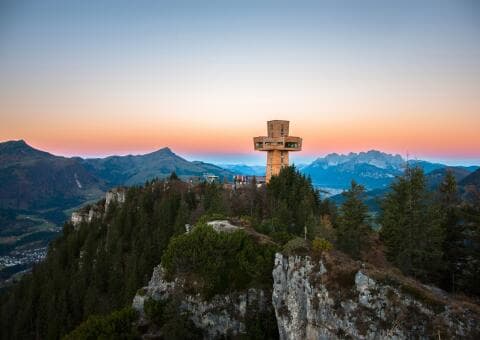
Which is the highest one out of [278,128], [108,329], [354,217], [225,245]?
[278,128]

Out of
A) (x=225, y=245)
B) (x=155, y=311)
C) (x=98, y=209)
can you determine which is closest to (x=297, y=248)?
(x=225, y=245)

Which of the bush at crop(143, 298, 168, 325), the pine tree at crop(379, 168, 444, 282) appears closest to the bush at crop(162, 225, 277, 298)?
the bush at crop(143, 298, 168, 325)

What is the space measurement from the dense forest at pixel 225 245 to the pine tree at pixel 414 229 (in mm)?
137

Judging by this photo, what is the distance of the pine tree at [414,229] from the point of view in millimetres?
36156

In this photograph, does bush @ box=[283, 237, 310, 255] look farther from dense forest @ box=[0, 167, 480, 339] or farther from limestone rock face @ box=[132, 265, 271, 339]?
limestone rock face @ box=[132, 265, 271, 339]

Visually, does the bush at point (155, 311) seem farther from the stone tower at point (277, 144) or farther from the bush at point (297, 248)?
the stone tower at point (277, 144)

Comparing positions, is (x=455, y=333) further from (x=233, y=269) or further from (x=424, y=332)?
(x=233, y=269)

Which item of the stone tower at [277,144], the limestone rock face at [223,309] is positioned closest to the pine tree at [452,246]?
the limestone rock face at [223,309]

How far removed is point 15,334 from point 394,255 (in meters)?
78.1

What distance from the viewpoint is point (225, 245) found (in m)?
37.8

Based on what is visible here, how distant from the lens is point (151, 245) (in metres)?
67.1

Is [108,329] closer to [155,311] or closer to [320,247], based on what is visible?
[155,311]

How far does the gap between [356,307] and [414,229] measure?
17529mm

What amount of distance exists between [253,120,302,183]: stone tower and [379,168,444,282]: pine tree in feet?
149
